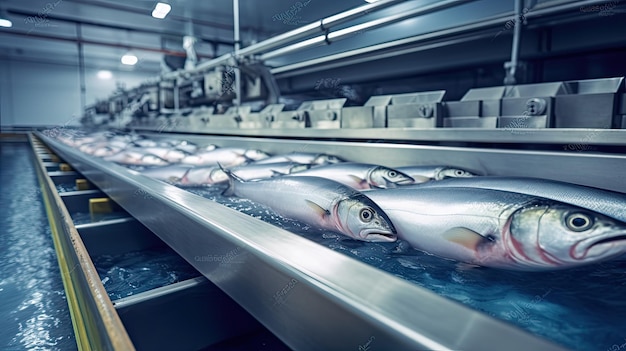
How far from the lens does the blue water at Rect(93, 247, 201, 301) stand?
1078 millimetres

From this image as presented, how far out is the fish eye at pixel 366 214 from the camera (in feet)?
3.02

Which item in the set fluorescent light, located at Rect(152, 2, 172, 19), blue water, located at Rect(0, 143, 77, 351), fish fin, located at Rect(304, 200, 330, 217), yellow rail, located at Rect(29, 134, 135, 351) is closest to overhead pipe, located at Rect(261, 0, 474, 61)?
fish fin, located at Rect(304, 200, 330, 217)

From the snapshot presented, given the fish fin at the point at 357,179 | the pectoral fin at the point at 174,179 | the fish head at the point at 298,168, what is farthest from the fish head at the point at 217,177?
the fish fin at the point at 357,179

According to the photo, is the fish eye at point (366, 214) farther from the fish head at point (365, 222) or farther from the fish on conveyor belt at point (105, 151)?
the fish on conveyor belt at point (105, 151)

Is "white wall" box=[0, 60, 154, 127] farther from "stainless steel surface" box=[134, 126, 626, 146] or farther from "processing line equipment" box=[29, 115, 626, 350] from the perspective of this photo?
"processing line equipment" box=[29, 115, 626, 350]

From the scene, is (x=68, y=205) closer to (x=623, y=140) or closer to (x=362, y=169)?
(x=362, y=169)

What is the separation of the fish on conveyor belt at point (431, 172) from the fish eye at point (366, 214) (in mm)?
530

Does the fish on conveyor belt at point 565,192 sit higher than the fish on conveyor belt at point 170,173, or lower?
higher

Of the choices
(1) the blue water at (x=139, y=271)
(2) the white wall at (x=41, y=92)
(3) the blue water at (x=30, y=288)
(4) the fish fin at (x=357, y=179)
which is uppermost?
(2) the white wall at (x=41, y=92)

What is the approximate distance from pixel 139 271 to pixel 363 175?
34.7 inches

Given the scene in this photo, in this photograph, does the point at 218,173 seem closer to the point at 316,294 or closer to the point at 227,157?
the point at 227,157

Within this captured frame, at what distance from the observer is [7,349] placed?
0.86m

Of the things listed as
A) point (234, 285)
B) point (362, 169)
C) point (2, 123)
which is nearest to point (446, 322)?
point (234, 285)

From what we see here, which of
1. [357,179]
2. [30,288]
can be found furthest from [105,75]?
[357,179]
